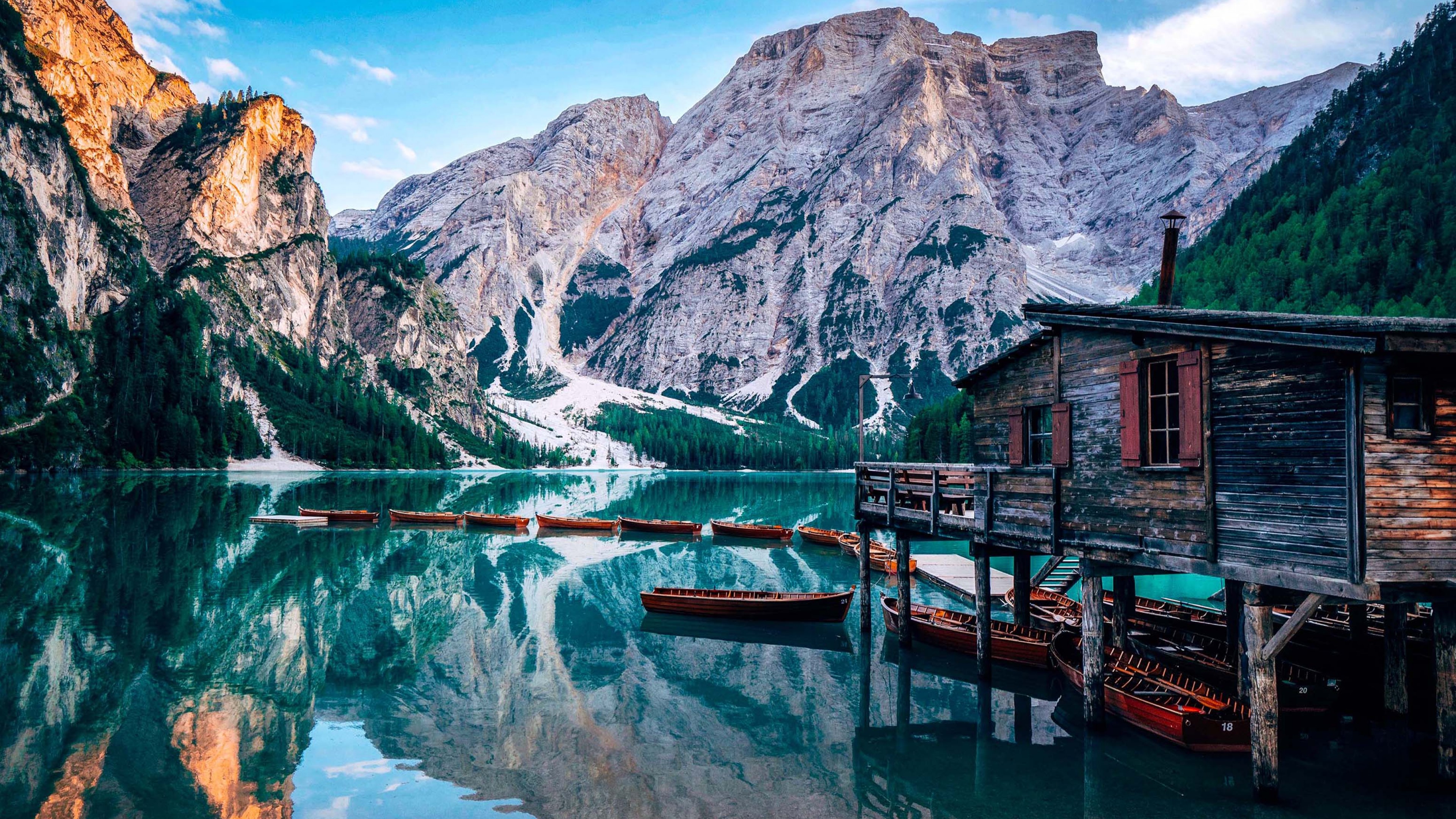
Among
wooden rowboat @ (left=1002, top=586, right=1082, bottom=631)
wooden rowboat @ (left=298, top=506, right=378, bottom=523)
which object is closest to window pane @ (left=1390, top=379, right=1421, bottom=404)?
wooden rowboat @ (left=1002, top=586, right=1082, bottom=631)

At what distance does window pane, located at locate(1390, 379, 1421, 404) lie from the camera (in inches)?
593

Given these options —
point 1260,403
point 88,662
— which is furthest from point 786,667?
point 88,662

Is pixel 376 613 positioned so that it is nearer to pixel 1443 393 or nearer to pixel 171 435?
pixel 1443 393

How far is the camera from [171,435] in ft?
558

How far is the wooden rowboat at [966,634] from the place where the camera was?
1110 inches

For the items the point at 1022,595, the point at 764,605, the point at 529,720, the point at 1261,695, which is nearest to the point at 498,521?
the point at 764,605

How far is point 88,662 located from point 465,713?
14551 mm

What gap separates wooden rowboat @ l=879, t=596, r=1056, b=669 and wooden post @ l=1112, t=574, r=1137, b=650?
2.13 metres

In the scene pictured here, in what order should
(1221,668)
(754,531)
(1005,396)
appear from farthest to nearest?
(754,531), (1005,396), (1221,668)

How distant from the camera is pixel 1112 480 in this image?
20219mm

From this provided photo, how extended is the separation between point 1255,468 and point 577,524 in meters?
70.6

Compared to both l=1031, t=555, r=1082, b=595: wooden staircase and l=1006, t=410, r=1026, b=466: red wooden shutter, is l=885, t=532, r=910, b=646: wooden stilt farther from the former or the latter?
l=1006, t=410, r=1026, b=466: red wooden shutter

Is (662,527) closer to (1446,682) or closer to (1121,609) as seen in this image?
(1121,609)

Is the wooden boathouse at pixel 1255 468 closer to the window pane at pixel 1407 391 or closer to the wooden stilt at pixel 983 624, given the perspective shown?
the window pane at pixel 1407 391
